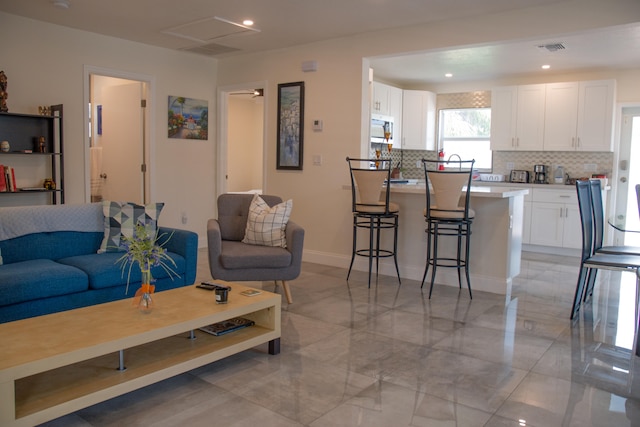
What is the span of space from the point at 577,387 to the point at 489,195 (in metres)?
2.11

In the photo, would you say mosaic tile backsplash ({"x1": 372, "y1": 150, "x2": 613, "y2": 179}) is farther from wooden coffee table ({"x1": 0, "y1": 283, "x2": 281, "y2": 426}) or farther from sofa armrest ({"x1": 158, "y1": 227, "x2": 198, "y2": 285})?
wooden coffee table ({"x1": 0, "y1": 283, "x2": 281, "y2": 426})

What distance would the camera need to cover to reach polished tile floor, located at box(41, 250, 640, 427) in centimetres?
233

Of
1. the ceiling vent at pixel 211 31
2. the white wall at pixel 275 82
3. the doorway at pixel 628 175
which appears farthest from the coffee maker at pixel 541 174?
the ceiling vent at pixel 211 31

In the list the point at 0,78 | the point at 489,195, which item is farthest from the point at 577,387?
the point at 0,78

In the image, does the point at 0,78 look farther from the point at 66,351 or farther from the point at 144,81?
the point at 66,351

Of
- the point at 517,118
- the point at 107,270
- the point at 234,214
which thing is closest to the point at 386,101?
the point at 517,118

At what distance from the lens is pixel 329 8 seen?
4605mm

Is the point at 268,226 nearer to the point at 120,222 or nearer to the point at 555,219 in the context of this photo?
the point at 120,222

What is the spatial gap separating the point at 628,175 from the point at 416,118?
3.20 m

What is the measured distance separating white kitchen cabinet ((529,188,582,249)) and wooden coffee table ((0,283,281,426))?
17.7 ft

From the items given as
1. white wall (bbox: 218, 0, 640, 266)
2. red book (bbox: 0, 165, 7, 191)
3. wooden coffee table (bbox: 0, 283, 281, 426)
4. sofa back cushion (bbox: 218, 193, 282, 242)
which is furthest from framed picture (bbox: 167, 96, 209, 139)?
wooden coffee table (bbox: 0, 283, 281, 426)

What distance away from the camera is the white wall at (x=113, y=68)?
5.13 m

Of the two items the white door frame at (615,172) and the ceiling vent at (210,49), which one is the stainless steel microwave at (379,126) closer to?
the ceiling vent at (210,49)

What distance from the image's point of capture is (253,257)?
3.94 metres
